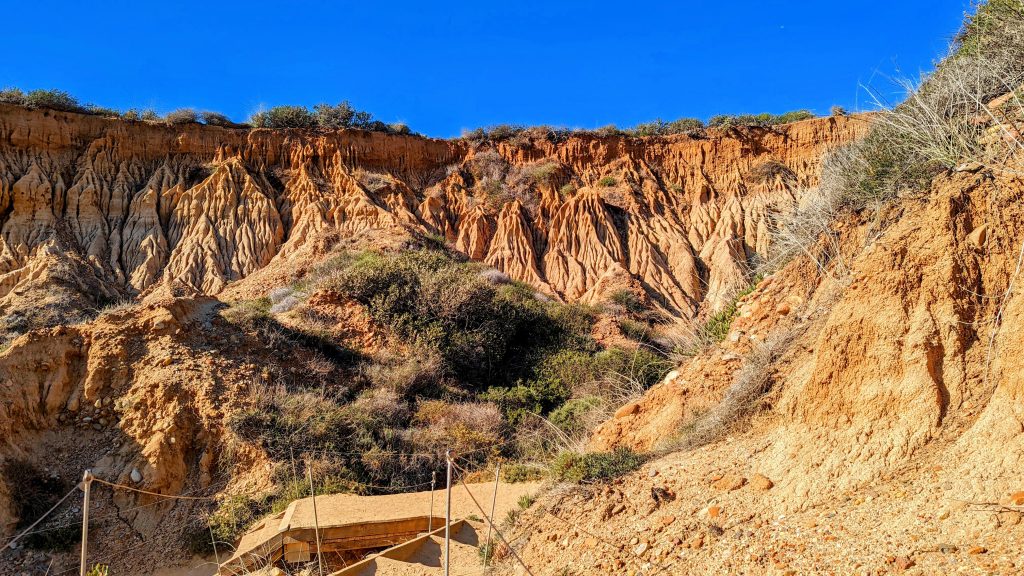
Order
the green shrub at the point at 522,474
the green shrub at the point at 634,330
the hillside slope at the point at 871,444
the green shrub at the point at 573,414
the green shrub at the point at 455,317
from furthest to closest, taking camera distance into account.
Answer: the green shrub at the point at 634,330 < the green shrub at the point at 455,317 < the green shrub at the point at 573,414 < the green shrub at the point at 522,474 < the hillside slope at the point at 871,444

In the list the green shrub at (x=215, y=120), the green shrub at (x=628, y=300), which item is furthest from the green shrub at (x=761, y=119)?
the green shrub at (x=215, y=120)

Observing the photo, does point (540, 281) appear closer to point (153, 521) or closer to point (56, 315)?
point (56, 315)

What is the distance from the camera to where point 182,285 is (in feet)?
77.4

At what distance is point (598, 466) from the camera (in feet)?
23.9

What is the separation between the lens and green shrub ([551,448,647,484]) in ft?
23.6

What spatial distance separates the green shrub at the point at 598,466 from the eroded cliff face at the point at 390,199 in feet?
53.9

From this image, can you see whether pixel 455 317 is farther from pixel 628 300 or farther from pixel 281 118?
pixel 281 118

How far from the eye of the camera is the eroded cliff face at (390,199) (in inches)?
1033

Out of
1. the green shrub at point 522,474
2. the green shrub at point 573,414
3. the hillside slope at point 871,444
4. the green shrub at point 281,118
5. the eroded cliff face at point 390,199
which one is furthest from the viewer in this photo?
the green shrub at point 281,118

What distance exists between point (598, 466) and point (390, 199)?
25409 mm

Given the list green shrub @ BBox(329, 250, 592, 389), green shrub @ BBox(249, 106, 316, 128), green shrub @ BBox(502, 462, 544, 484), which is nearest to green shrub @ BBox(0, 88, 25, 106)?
green shrub @ BBox(249, 106, 316, 128)

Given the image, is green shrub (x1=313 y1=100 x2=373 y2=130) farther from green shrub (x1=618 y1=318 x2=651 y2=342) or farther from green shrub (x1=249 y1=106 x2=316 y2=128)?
green shrub (x1=618 y1=318 x2=651 y2=342)

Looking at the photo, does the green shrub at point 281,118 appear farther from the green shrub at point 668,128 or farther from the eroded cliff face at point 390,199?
the green shrub at point 668,128

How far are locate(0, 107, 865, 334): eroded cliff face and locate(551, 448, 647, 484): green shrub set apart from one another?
16421mm
